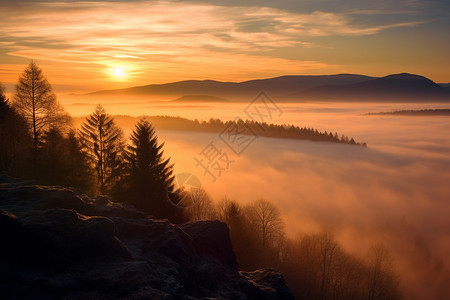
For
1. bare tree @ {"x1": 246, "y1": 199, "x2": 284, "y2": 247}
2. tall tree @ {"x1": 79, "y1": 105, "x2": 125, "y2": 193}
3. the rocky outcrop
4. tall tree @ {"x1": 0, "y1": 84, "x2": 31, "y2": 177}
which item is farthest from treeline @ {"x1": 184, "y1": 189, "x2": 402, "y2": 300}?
the rocky outcrop

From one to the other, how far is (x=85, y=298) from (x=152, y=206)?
2208cm

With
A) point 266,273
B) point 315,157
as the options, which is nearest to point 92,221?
point 266,273

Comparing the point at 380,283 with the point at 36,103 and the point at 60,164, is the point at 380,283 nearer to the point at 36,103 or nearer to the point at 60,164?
the point at 60,164

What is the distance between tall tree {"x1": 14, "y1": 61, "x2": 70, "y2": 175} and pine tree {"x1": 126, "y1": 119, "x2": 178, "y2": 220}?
694cm

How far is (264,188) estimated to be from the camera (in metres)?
118

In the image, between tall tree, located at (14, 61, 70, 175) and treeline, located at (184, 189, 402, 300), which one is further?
treeline, located at (184, 189, 402, 300)

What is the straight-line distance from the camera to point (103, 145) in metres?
32.4

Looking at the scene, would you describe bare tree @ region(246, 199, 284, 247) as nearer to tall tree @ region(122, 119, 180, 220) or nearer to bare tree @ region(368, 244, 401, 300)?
bare tree @ region(368, 244, 401, 300)

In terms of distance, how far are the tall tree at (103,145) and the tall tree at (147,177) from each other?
5.94ft

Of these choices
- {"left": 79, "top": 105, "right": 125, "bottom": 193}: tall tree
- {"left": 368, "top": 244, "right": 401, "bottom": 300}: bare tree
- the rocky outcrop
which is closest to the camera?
the rocky outcrop

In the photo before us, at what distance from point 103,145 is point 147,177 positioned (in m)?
6.33

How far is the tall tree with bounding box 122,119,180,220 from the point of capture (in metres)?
30.1

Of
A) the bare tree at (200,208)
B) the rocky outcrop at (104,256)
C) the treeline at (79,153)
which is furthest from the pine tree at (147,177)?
the bare tree at (200,208)

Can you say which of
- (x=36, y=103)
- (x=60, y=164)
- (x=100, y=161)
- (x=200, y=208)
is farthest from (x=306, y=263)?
(x=36, y=103)
